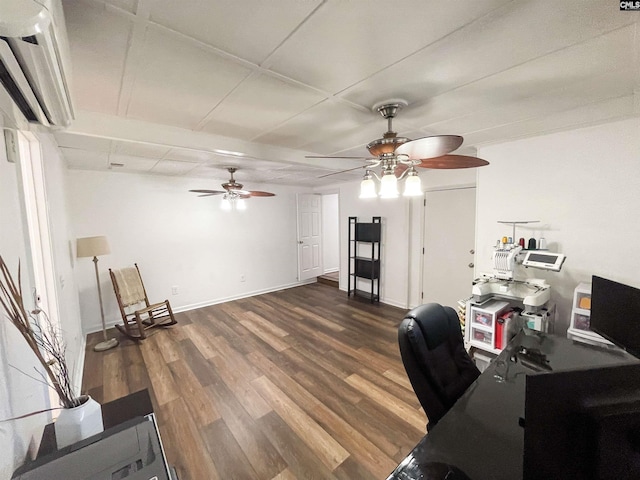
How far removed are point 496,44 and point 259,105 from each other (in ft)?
4.59

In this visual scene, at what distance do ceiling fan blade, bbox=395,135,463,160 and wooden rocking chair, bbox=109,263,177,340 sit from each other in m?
3.80

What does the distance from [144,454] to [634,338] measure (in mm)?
2399


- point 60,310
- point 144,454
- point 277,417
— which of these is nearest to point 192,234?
point 60,310

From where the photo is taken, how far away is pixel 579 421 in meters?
0.58

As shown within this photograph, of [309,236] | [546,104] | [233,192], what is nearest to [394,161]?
[546,104]

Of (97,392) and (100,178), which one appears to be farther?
(100,178)

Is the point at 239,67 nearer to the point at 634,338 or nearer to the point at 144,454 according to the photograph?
the point at 144,454

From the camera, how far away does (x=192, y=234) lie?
4.43 meters

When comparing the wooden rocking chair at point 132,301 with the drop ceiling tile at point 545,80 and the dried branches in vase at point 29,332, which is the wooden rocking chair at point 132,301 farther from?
the drop ceiling tile at point 545,80

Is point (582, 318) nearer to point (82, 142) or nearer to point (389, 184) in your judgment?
point (389, 184)

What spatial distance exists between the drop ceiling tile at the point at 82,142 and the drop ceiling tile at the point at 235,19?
5.23ft

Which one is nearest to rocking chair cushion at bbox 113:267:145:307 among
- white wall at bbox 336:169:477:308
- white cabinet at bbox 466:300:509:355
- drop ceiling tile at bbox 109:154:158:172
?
drop ceiling tile at bbox 109:154:158:172

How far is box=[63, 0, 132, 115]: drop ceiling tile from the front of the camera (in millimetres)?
1005

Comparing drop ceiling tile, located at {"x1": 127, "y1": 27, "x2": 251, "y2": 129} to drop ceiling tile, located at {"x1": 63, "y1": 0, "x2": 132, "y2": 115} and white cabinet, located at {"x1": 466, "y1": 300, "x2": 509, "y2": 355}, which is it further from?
white cabinet, located at {"x1": 466, "y1": 300, "x2": 509, "y2": 355}
